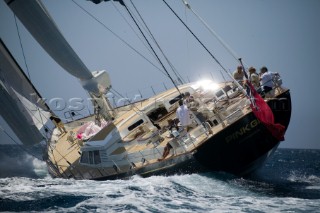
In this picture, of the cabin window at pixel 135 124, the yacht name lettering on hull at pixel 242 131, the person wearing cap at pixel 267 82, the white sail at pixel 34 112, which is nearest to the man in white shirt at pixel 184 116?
the yacht name lettering on hull at pixel 242 131

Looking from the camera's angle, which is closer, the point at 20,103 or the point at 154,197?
the point at 154,197

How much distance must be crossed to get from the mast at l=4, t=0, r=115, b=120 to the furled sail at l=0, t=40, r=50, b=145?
3.24 metres

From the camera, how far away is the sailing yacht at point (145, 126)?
12914mm

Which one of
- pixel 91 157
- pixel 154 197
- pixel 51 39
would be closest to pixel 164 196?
pixel 154 197

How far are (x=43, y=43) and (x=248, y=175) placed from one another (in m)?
9.93

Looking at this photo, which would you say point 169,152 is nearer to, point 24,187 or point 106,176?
point 106,176

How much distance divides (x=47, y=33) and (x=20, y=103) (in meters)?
4.16

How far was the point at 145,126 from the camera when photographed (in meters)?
16.0

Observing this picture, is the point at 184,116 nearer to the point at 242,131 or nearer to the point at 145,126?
the point at 242,131

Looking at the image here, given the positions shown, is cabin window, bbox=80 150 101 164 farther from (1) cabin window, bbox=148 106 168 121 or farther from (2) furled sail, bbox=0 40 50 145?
(2) furled sail, bbox=0 40 50 145

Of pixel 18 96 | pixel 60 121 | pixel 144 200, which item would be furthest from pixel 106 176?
pixel 60 121

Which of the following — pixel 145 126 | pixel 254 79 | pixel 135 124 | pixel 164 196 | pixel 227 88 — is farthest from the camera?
pixel 227 88

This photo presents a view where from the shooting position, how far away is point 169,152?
44.2ft

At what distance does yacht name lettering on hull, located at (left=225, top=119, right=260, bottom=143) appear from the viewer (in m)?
12.8
